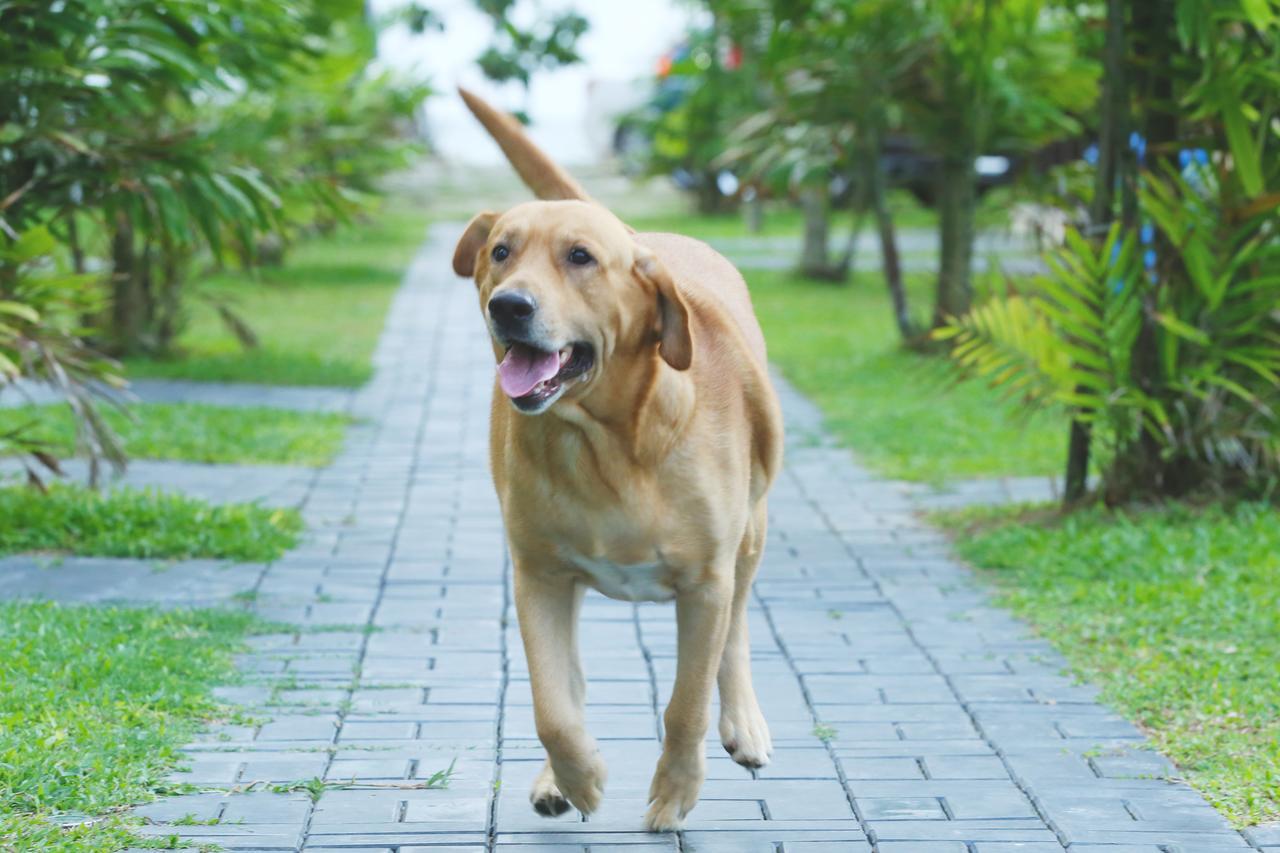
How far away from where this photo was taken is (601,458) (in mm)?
3922

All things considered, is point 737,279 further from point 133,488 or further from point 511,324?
point 133,488

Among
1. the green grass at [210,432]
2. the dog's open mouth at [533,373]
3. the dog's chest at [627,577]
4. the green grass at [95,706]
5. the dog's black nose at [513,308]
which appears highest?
the dog's black nose at [513,308]

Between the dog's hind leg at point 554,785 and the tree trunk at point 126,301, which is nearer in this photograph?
the dog's hind leg at point 554,785

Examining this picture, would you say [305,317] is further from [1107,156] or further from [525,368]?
[525,368]

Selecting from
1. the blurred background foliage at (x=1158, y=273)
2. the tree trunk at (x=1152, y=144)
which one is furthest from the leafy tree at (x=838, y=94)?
the tree trunk at (x=1152, y=144)

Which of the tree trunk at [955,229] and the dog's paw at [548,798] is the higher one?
the dog's paw at [548,798]

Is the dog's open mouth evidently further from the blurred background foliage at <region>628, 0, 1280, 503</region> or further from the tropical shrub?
the tropical shrub

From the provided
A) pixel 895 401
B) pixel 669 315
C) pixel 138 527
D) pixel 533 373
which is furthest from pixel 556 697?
pixel 895 401

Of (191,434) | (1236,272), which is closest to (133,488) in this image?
(191,434)

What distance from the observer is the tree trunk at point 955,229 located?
43.3 feet

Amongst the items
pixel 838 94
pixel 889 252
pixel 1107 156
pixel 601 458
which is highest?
pixel 601 458

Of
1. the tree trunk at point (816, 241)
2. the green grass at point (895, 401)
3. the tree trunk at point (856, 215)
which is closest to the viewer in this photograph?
the green grass at point (895, 401)

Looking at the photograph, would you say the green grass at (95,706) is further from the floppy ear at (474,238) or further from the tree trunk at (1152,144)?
the tree trunk at (1152,144)

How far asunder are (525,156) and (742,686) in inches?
63.9
